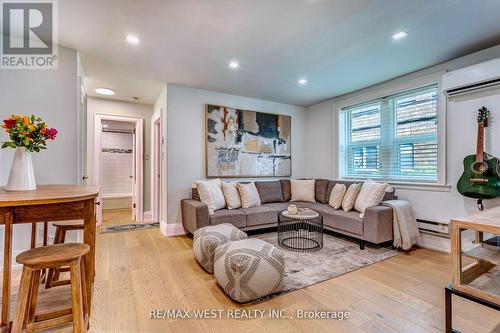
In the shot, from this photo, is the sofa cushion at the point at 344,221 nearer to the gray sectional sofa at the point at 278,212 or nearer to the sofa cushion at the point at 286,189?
the gray sectional sofa at the point at 278,212

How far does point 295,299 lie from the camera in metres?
1.89

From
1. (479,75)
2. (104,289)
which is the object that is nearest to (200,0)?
(104,289)

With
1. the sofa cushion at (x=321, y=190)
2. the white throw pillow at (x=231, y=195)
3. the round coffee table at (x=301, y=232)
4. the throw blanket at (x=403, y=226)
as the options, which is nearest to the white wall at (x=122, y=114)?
the white throw pillow at (x=231, y=195)

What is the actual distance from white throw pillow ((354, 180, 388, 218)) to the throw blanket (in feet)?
0.39

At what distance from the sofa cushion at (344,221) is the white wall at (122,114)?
355 cm

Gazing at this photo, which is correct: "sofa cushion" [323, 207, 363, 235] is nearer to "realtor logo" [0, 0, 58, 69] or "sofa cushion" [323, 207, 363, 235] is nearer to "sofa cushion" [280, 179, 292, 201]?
"sofa cushion" [280, 179, 292, 201]

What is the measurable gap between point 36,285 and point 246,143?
338 cm

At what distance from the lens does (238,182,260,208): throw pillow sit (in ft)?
12.0

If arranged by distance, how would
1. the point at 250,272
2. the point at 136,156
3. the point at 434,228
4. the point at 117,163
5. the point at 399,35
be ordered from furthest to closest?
the point at 117,163 < the point at 136,156 < the point at 434,228 < the point at 399,35 < the point at 250,272

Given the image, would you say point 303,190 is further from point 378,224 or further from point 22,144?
point 22,144

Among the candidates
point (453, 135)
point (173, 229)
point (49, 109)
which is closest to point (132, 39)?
point (49, 109)

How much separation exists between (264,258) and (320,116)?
3.67 m

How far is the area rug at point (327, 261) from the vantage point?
2189 mm

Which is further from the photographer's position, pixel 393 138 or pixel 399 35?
pixel 393 138
